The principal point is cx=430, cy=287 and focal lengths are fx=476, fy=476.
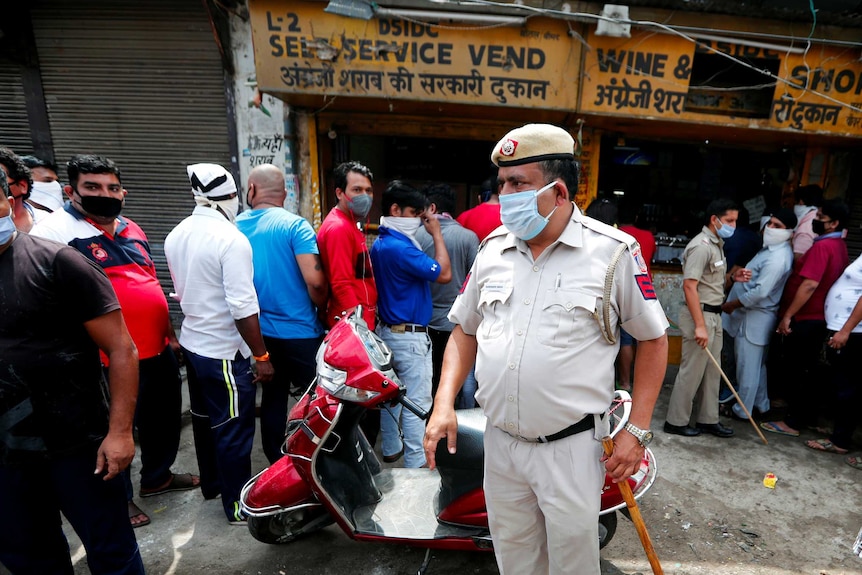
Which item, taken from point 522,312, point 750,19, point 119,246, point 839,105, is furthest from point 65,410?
point 839,105

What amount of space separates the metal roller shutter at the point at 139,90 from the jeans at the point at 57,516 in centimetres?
430

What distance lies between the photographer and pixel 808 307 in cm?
432

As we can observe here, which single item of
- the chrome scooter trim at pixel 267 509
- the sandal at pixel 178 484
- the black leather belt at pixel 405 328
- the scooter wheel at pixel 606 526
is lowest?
the sandal at pixel 178 484

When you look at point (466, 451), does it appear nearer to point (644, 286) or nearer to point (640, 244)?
point (644, 286)

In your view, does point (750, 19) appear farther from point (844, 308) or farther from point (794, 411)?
point (794, 411)

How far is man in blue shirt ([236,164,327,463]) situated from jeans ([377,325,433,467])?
579 millimetres

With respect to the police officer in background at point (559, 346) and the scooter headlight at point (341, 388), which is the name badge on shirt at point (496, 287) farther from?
the scooter headlight at point (341, 388)

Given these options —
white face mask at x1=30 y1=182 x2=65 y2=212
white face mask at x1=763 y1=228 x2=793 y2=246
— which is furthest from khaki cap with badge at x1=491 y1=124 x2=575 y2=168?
white face mask at x1=30 y1=182 x2=65 y2=212

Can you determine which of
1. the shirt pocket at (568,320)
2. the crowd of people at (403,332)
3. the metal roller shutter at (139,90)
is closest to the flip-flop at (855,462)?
the crowd of people at (403,332)

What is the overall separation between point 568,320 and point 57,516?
2.40m

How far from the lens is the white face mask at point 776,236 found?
167 inches

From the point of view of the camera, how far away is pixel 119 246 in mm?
2938

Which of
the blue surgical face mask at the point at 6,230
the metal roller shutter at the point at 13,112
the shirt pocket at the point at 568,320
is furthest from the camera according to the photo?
the metal roller shutter at the point at 13,112

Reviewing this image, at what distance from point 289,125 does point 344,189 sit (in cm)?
254
